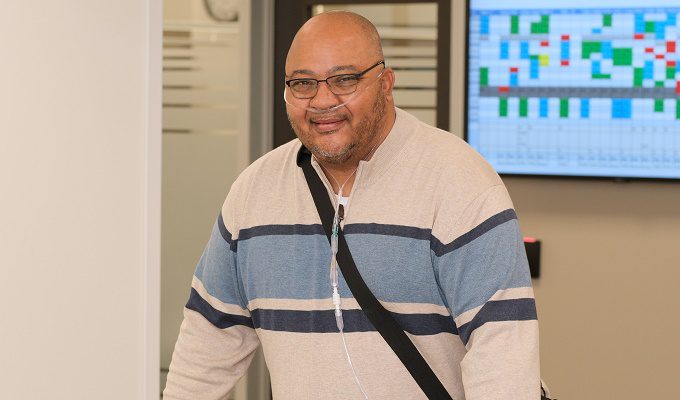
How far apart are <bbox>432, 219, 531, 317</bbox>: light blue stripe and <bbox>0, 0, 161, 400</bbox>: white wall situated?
631mm

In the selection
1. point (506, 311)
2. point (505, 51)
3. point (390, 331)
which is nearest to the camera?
point (506, 311)

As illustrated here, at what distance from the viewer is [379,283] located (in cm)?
193

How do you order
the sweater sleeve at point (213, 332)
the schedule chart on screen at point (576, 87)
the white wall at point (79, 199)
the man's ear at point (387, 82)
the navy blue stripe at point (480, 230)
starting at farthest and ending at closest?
1. the schedule chart on screen at point (576, 87)
2. the sweater sleeve at point (213, 332)
3. the man's ear at point (387, 82)
4. the navy blue stripe at point (480, 230)
5. the white wall at point (79, 199)

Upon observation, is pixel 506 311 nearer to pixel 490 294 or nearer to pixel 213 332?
pixel 490 294

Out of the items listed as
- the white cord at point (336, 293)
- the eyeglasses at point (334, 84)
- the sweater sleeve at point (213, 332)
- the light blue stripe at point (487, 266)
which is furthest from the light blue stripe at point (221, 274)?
the light blue stripe at point (487, 266)

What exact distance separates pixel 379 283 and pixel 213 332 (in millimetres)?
401

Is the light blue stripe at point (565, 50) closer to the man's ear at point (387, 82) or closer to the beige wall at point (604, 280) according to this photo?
the beige wall at point (604, 280)

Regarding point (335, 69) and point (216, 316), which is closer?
point (335, 69)

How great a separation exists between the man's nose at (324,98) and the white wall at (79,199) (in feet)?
1.12

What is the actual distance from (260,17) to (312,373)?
2.79 meters

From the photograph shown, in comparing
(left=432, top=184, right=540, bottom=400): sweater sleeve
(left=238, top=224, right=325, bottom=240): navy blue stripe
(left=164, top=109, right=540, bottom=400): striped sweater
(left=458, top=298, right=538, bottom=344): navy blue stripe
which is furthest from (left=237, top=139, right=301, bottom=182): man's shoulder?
(left=458, top=298, right=538, bottom=344): navy blue stripe

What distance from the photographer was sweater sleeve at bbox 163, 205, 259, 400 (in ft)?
6.91

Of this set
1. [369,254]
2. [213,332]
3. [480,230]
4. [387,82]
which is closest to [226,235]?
[213,332]

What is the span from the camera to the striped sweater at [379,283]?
5.94 ft
